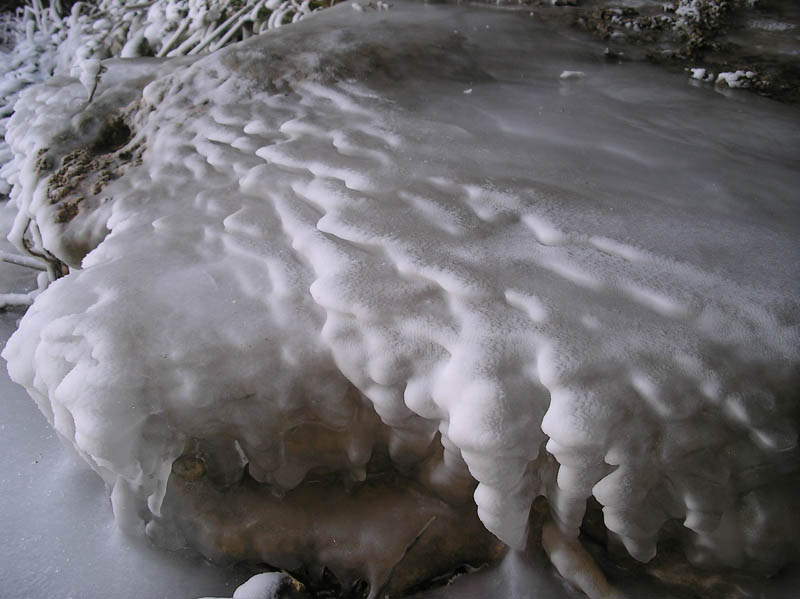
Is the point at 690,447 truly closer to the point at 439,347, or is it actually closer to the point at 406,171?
the point at 439,347

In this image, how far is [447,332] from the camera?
76 cm

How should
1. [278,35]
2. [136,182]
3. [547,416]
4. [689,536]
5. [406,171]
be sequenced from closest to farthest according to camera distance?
[547,416]
[689,536]
[406,171]
[136,182]
[278,35]

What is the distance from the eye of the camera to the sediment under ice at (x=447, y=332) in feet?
2.33

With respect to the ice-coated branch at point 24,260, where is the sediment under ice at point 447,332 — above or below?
above

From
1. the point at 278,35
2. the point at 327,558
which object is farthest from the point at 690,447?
the point at 278,35

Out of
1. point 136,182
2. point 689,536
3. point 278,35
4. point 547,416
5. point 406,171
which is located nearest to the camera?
point 547,416

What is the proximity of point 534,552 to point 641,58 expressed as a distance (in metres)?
1.11

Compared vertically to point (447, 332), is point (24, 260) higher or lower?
lower

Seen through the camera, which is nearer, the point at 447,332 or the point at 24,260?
the point at 447,332

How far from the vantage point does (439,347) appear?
0.76 meters

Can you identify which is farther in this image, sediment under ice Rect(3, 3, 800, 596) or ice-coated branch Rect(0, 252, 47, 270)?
ice-coated branch Rect(0, 252, 47, 270)

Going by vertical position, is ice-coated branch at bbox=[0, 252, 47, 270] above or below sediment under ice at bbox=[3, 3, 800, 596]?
below

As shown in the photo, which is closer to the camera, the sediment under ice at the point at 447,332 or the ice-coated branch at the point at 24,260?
the sediment under ice at the point at 447,332

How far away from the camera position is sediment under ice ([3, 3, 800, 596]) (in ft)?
2.33
